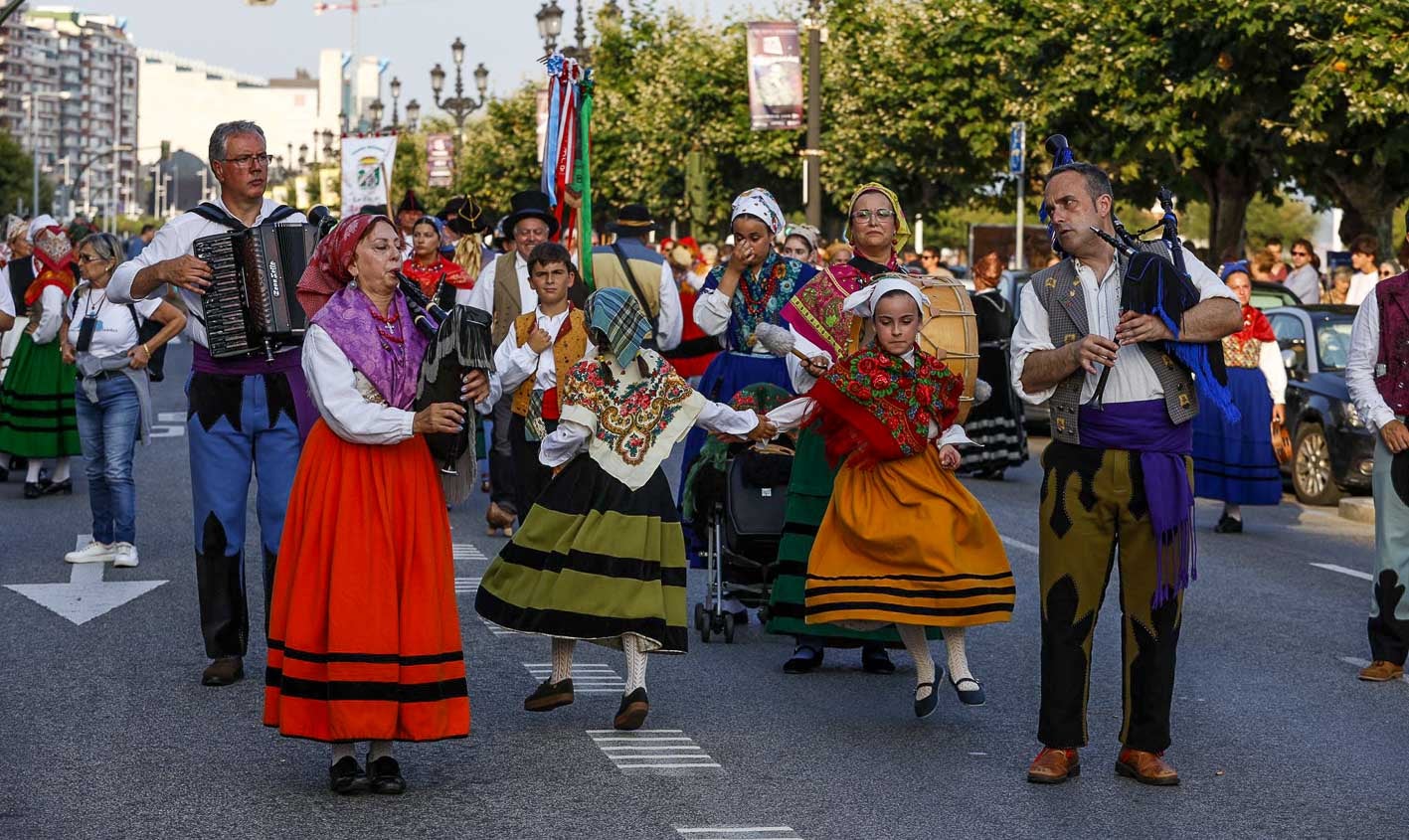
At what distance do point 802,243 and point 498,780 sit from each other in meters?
7.11

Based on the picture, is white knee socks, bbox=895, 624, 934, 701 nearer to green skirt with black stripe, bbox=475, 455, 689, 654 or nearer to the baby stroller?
green skirt with black stripe, bbox=475, 455, 689, 654

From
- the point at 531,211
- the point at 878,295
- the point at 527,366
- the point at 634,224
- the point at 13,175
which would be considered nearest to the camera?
the point at 878,295

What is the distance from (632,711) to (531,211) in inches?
203

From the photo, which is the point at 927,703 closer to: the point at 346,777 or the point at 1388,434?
the point at 346,777

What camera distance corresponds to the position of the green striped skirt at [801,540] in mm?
8766

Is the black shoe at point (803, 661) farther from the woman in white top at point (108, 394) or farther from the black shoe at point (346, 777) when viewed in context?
the woman in white top at point (108, 394)

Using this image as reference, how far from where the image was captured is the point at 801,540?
8.83 meters

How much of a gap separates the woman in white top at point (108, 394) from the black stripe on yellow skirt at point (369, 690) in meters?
5.56

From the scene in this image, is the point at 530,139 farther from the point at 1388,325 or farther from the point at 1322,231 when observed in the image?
the point at 1322,231

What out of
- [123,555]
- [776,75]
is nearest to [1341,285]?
[776,75]

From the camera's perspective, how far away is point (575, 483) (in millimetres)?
8008

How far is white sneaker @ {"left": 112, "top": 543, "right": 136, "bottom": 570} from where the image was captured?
12219mm

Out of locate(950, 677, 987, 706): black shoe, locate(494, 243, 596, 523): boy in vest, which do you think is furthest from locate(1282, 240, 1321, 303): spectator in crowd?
locate(950, 677, 987, 706): black shoe

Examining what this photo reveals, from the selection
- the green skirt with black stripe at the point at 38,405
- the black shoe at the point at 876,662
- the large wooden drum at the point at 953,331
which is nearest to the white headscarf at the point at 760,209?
the large wooden drum at the point at 953,331
